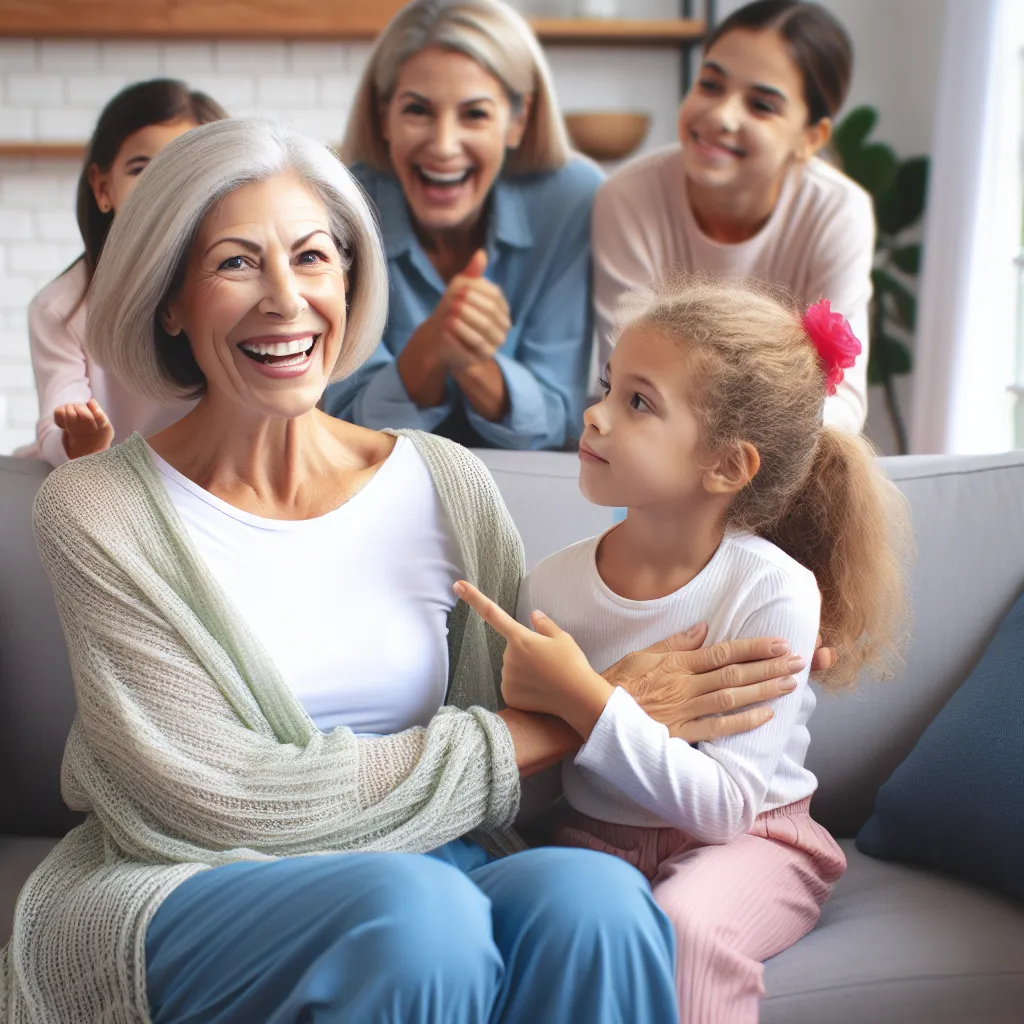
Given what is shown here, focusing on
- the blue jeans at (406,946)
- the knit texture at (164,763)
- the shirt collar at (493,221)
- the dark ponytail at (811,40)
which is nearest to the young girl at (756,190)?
the dark ponytail at (811,40)

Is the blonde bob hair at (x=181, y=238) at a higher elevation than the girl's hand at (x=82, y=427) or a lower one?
higher

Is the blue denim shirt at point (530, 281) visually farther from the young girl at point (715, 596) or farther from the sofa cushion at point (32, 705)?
the young girl at point (715, 596)

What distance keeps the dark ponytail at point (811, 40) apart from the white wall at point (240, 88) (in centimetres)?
231

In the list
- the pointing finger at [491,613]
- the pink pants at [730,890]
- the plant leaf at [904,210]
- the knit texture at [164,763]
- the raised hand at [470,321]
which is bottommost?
the pink pants at [730,890]

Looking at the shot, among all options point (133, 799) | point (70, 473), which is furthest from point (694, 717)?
point (70, 473)

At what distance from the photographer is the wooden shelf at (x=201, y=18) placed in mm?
4301

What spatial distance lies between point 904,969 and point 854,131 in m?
3.53

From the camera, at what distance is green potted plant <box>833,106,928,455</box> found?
4.28 metres

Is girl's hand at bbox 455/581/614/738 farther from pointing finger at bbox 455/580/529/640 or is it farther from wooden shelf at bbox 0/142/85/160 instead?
wooden shelf at bbox 0/142/85/160

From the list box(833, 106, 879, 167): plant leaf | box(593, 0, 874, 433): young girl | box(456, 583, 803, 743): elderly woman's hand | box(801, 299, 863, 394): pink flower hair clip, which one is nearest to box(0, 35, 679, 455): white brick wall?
box(833, 106, 879, 167): plant leaf

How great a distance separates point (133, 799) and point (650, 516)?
62 centimetres

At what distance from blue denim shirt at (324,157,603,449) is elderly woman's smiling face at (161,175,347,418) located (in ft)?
2.98

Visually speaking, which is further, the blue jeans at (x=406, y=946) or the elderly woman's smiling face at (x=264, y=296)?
the elderly woman's smiling face at (x=264, y=296)

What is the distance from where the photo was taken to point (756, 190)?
7.84 ft
